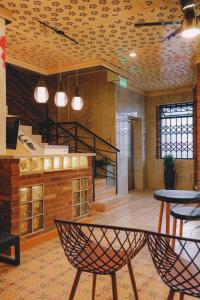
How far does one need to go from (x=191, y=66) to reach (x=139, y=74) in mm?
1269

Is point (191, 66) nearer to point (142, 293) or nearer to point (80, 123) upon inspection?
point (80, 123)

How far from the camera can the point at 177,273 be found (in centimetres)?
156

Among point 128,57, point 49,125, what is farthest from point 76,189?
point 49,125

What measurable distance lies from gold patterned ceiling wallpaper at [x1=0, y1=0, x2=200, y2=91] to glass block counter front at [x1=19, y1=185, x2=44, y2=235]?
240cm

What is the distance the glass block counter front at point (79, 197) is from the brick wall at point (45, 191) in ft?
0.27

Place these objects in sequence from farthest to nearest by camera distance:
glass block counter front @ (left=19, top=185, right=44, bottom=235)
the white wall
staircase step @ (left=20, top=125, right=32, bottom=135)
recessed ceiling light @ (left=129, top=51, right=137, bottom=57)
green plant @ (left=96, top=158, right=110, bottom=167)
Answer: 1. the white wall
2. green plant @ (left=96, top=158, right=110, bottom=167)
3. staircase step @ (left=20, top=125, right=32, bottom=135)
4. recessed ceiling light @ (left=129, top=51, right=137, bottom=57)
5. glass block counter front @ (left=19, top=185, right=44, bottom=235)

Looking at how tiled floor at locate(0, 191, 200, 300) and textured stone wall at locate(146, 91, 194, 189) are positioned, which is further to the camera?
textured stone wall at locate(146, 91, 194, 189)

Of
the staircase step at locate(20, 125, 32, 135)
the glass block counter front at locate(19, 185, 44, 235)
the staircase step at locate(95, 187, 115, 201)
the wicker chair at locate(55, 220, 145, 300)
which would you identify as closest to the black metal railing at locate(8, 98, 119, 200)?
the staircase step at locate(95, 187, 115, 201)

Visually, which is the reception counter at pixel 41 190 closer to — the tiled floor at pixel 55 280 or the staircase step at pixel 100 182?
the tiled floor at pixel 55 280

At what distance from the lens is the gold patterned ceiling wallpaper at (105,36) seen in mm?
3617

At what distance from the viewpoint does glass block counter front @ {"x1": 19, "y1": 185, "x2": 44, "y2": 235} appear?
3.45m

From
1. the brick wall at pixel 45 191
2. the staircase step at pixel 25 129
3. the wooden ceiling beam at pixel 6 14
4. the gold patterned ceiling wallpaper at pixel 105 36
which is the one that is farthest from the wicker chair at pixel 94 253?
the staircase step at pixel 25 129

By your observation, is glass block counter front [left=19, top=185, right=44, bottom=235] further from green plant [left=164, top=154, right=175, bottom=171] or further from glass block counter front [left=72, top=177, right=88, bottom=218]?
green plant [left=164, top=154, right=175, bottom=171]

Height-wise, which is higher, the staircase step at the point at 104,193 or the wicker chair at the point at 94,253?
the wicker chair at the point at 94,253
